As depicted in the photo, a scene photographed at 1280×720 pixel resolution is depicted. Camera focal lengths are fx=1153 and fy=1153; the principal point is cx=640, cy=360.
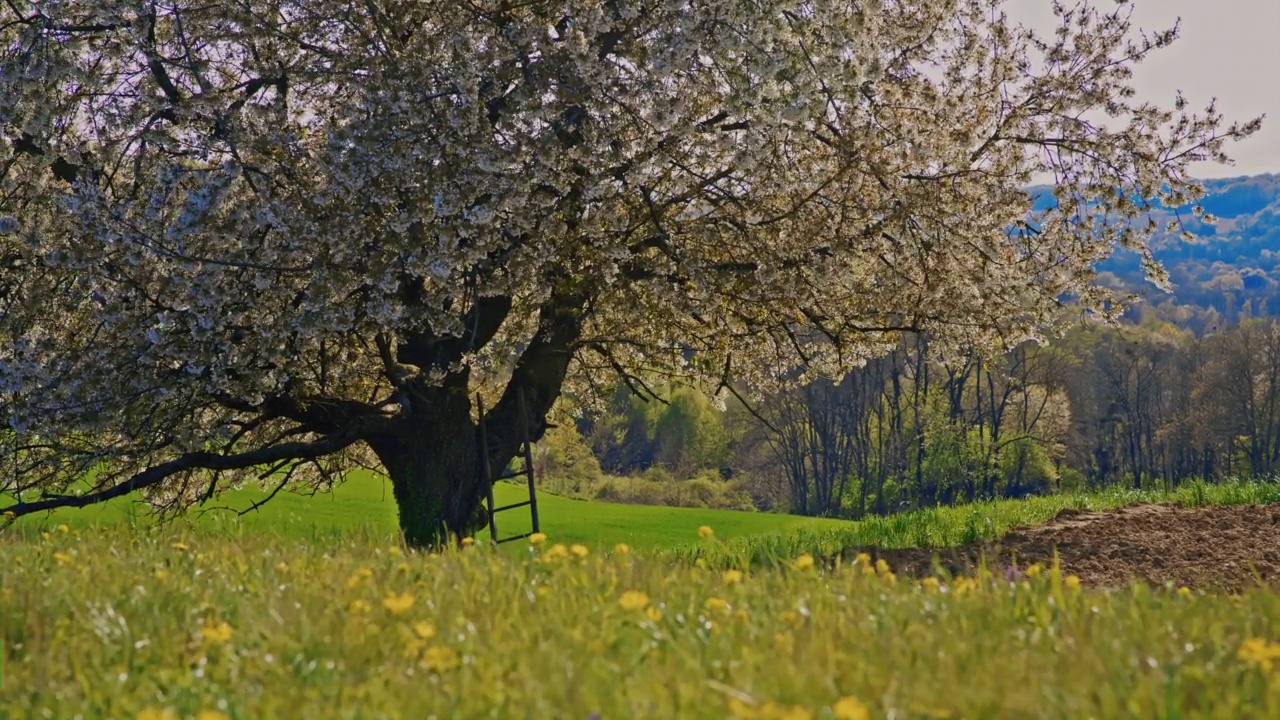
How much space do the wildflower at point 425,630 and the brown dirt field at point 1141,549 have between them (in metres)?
6.25

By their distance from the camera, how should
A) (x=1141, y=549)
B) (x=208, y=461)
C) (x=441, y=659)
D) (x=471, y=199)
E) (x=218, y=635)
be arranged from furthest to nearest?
(x=208, y=461) → (x=1141, y=549) → (x=471, y=199) → (x=218, y=635) → (x=441, y=659)

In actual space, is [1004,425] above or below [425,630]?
above

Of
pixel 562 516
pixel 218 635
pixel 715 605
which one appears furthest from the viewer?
pixel 562 516

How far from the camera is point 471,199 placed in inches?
394

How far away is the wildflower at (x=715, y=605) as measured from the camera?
163 inches

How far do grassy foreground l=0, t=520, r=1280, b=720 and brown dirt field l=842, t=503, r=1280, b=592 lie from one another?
5.24 m

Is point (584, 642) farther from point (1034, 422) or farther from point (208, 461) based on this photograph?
point (1034, 422)

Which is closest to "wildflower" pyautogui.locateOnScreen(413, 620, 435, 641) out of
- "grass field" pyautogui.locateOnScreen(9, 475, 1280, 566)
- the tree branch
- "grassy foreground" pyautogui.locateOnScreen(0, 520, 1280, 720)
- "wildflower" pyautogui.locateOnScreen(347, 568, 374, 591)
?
"grassy foreground" pyautogui.locateOnScreen(0, 520, 1280, 720)

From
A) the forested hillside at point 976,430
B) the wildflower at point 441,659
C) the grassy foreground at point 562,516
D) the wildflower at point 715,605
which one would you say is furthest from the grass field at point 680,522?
the forested hillside at point 976,430

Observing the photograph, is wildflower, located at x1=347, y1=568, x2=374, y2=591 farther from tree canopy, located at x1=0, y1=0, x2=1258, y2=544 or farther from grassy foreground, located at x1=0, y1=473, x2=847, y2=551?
grassy foreground, located at x1=0, y1=473, x2=847, y2=551

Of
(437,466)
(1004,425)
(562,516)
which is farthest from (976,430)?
(437,466)

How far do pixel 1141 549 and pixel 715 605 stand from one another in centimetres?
857

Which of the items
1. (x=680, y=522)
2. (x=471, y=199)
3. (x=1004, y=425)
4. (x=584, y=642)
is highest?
(x=471, y=199)

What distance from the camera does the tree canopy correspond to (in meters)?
10.2
